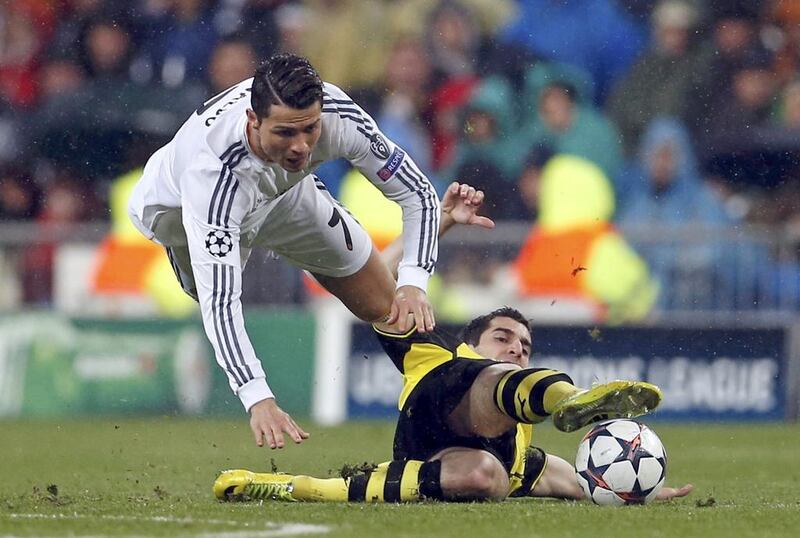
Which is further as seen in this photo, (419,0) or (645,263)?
(419,0)

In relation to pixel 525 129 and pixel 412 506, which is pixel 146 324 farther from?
pixel 412 506

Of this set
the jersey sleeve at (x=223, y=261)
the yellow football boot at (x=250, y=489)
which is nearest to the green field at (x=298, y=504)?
the yellow football boot at (x=250, y=489)

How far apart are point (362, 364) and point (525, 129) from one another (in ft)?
8.42

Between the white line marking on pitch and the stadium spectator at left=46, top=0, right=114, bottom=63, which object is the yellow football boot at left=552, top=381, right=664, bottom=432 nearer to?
the white line marking on pitch

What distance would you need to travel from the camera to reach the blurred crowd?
14.2 m

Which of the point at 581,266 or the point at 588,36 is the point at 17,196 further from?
the point at 588,36

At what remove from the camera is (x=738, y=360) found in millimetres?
13844

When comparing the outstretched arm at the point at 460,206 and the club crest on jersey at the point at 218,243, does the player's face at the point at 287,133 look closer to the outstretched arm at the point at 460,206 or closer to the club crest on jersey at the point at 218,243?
the club crest on jersey at the point at 218,243

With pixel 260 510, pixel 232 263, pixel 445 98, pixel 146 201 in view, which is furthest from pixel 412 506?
pixel 445 98

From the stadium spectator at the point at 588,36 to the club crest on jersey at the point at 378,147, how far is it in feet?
25.8

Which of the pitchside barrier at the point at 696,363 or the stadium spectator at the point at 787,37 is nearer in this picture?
the pitchside barrier at the point at 696,363

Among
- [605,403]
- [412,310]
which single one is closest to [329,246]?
[412,310]

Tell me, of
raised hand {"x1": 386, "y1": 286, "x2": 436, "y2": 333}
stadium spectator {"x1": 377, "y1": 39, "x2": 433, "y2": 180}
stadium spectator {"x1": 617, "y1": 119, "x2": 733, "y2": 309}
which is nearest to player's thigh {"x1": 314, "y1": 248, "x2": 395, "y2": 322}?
raised hand {"x1": 386, "y1": 286, "x2": 436, "y2": 333}

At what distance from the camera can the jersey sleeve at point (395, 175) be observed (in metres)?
7.30
